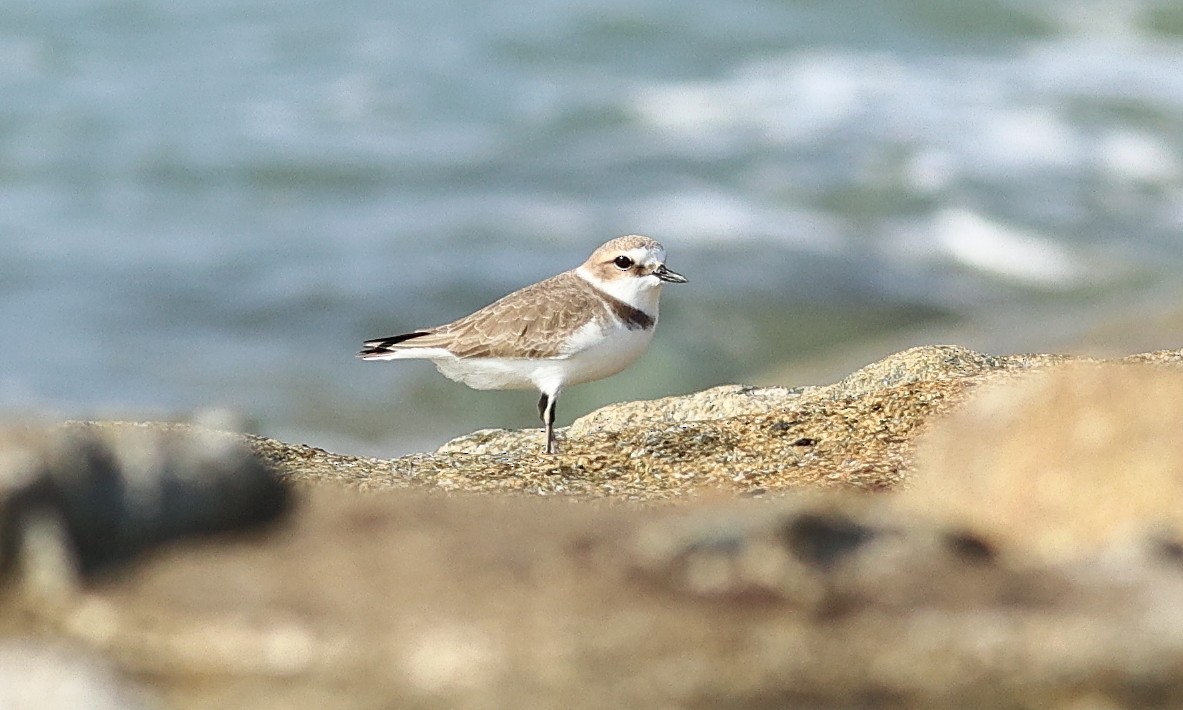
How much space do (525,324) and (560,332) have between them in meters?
0.17

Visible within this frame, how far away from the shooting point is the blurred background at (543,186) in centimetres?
1357

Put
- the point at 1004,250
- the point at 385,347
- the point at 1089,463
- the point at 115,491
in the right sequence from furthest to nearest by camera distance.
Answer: the point at 1004,250
the point at 385,347
the point at 1089,463
the point at 115,491

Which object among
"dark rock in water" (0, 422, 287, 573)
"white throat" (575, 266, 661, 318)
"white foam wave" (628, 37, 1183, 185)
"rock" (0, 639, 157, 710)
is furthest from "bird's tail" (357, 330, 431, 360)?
"white foam wave" (628, 37, 1183, 185)

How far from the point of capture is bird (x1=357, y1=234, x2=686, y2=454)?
21.7 feet

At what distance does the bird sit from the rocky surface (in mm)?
3101

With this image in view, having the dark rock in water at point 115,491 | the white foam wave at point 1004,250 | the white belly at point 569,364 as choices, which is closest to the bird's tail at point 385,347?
the white belly at point 569,364

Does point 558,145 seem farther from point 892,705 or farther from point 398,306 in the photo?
point 892,705

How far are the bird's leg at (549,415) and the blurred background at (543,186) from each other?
430 centimetres

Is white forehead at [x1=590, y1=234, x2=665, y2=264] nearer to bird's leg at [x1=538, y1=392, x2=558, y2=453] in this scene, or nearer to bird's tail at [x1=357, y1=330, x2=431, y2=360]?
bird's leg at [x1=538, y1=392, x2=558, y2=453]

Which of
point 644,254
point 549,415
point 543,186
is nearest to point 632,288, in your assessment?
point 644,254

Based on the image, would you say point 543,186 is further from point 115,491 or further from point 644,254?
point 115,491

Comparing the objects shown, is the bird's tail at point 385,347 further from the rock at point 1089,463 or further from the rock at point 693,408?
the rock at point 1089,463

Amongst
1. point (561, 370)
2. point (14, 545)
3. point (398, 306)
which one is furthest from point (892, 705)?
point (398, 306)

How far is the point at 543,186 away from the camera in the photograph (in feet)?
61.0
